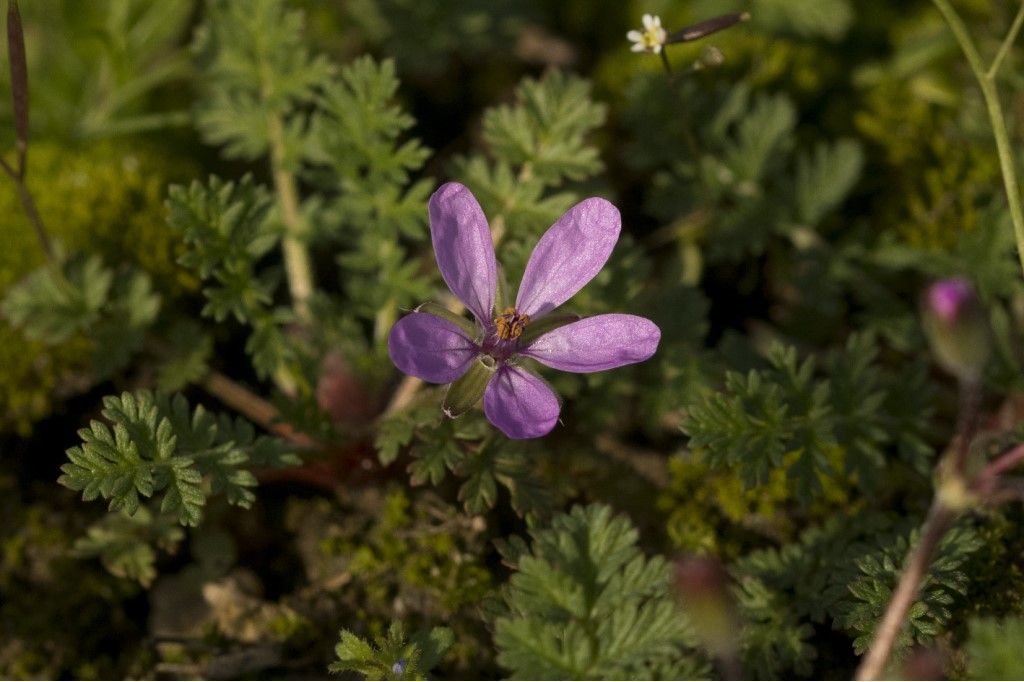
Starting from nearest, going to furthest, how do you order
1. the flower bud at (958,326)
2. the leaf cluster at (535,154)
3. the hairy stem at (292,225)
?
the flower bud at (958,326)
the leaf cluster at (535,154)
the hairy stem at (292,225)

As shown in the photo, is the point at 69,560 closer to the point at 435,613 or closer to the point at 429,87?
the point at 435,613

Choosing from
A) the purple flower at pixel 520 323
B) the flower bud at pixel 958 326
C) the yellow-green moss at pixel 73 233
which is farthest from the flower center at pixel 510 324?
the yellow-green moss at pixel 73 233

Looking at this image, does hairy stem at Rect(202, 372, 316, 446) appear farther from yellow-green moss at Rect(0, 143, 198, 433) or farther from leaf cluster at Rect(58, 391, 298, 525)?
leaf cluster at Rect(58, 391, 298, 525)

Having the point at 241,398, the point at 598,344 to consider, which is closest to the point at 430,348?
the point at 598,344

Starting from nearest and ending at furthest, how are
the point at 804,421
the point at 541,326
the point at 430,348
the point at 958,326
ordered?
the point at 958,326, the point at 430,348, the point at 541,326, the point at 804,421

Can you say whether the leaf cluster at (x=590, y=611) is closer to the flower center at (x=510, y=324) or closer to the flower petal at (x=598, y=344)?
the flower petal at (x=598, y=344)

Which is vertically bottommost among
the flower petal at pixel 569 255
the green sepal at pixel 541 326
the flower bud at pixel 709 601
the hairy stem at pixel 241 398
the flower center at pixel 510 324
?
the hairy stem at pixel 241 398

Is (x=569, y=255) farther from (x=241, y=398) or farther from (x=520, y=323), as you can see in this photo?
(x=241, y=398)
